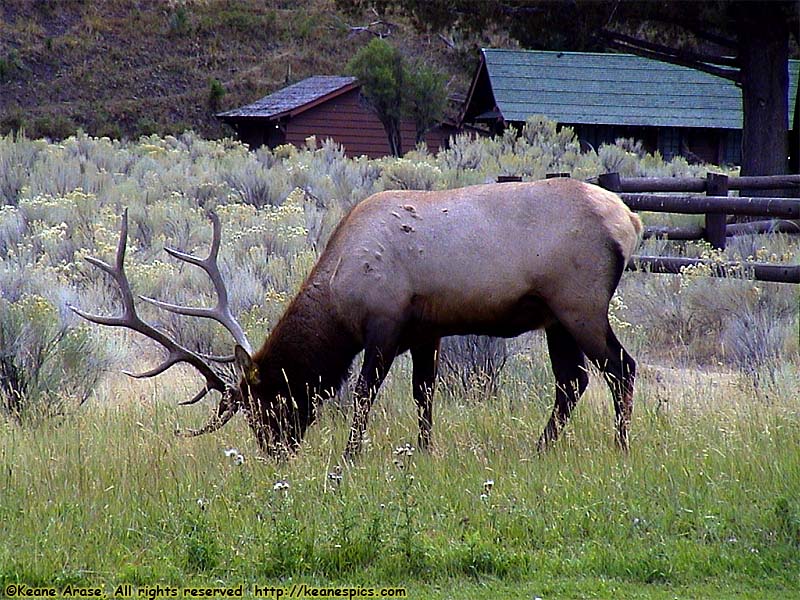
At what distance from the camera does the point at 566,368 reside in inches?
302

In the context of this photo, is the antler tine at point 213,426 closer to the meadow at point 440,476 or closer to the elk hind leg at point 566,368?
the meadow at point 440,476

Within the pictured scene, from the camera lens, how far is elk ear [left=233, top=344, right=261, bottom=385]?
7121mm

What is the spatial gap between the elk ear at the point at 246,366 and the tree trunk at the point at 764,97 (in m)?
14.0

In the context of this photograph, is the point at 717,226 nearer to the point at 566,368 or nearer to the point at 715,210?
the point at 715,210

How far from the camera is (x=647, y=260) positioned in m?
12.7

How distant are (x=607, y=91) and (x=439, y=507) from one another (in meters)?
29.6

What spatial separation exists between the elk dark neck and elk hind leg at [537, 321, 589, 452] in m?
1.31

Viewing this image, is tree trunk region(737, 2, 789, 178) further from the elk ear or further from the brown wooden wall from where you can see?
the brown wooden wall

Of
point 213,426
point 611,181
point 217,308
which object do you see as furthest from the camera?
point 611,181

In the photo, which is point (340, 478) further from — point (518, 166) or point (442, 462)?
point (518, 166)

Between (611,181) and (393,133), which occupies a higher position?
(393,133)

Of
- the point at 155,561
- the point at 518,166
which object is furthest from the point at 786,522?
the point at 518,166

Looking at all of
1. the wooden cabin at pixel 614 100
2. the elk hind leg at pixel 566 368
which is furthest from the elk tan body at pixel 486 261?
the wooden cabin at pixel 614 100

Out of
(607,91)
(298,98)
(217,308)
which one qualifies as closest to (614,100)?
(607,91)
